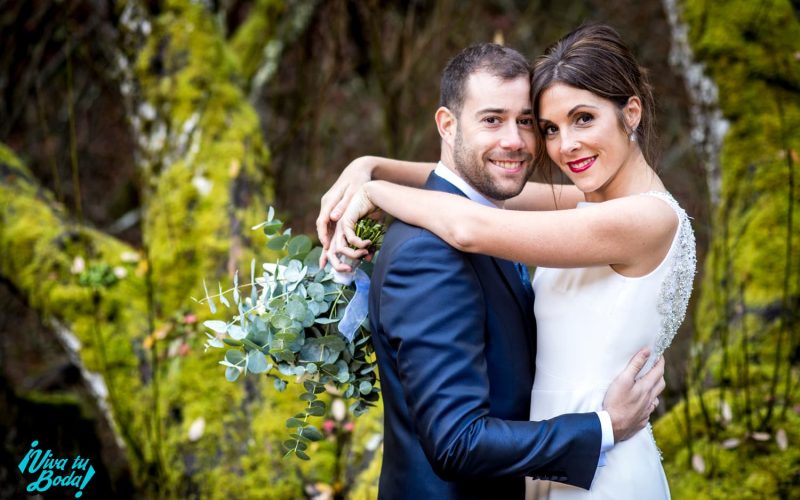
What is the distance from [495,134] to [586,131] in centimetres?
24

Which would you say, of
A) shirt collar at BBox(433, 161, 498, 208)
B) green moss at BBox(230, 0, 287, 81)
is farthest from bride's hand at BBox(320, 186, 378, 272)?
green moss at BBox(230, 0, 287, 81)

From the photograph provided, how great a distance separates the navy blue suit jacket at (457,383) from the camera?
165cm

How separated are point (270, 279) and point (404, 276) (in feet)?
1.69

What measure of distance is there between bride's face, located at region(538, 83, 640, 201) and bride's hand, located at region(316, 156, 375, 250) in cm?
58

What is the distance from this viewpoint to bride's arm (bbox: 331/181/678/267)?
1.76 metres

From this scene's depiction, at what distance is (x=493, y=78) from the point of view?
1.96 meters

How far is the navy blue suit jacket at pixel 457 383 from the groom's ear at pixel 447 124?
32cm

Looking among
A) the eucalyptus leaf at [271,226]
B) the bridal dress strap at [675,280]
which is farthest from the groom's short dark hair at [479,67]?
the eucalyptus leaf at [271,226]

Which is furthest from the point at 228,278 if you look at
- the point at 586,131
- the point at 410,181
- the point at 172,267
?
the point at 586,131

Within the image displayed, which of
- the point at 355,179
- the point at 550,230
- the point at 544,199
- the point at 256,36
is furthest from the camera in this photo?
the point at 256,36

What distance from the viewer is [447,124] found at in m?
2.06

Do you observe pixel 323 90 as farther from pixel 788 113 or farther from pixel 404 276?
pixel 404 276

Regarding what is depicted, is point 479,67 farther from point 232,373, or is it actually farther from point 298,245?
point 232,373

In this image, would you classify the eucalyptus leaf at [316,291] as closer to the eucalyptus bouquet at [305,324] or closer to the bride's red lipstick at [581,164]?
the eucalyptus bouquet at [305,324]
